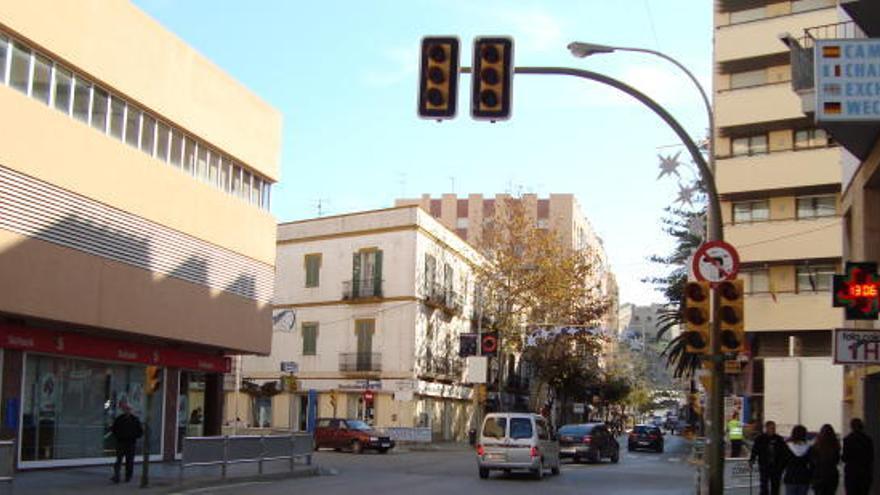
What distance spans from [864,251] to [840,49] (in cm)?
623

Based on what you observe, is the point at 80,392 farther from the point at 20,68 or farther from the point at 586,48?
the point at 586,48

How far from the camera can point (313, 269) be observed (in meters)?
58.1

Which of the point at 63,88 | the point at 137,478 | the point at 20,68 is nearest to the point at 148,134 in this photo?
the point at 63,88

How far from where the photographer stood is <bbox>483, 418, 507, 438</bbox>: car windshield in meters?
28.1

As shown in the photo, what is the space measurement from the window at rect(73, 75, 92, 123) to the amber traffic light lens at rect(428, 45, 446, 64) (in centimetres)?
1383

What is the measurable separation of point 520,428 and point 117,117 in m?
13.5

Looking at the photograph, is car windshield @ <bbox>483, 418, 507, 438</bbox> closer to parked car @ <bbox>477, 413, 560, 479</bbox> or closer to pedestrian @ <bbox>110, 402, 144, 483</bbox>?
parked car @ <bbox>477, 413, 560, 479</bbox>

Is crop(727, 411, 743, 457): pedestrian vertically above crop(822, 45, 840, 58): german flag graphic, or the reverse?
crop(822, 45, 840, 58): german flag graphic

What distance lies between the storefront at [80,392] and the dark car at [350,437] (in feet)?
43.4

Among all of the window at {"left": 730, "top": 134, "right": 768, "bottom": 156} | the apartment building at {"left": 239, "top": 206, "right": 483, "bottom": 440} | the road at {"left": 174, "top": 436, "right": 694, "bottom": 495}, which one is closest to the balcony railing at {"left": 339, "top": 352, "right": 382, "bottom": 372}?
the apartment building at {"left": 239, "top": 206, "right": 483, "bottom": 440}

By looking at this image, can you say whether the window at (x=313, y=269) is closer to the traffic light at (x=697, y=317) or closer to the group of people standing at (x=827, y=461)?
the group of people standing at (x=827, y=461)

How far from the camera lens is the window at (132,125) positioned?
26.6m

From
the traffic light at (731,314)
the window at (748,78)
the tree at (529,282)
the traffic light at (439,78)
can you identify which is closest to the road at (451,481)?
the traffic light at (731,314)

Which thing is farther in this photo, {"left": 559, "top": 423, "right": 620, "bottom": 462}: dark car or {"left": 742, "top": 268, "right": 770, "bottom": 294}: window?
{"left": 742, "top": 268, "right": 770, "bottom": 294}: window
